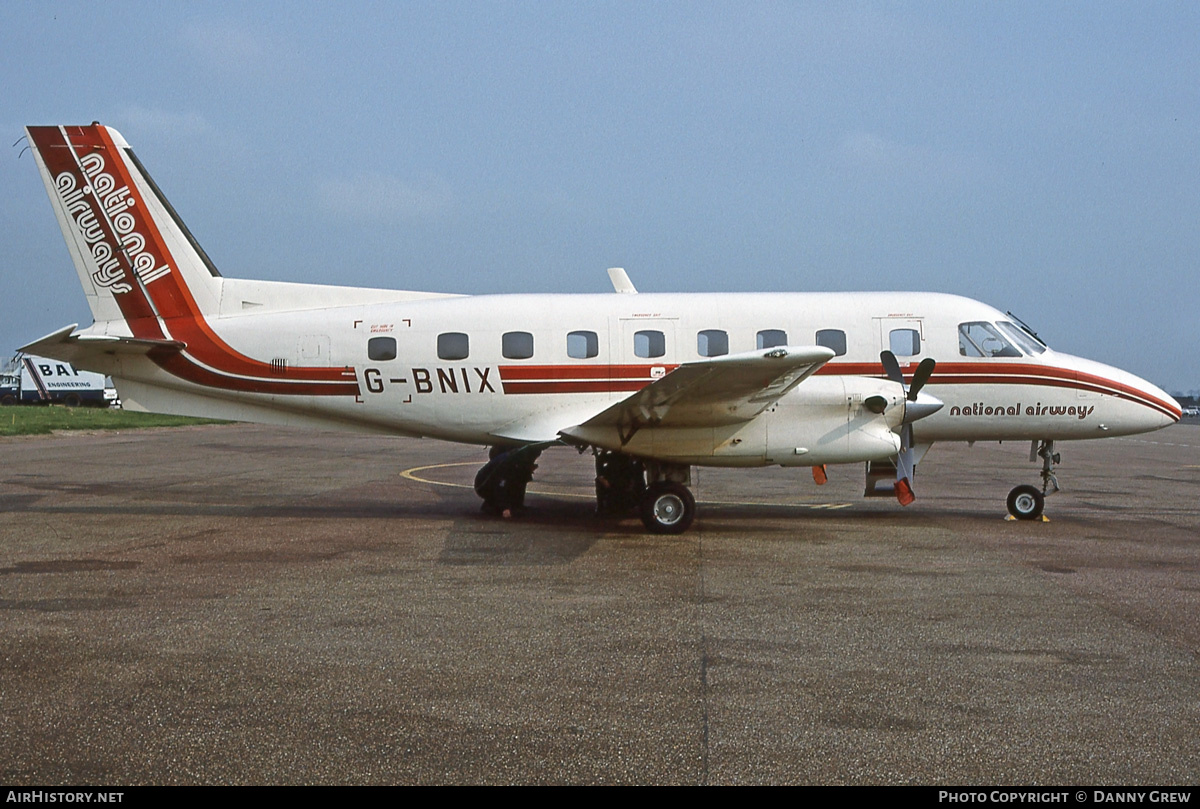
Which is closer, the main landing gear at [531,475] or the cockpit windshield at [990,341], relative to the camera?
the cockpit windshield at [990,341]

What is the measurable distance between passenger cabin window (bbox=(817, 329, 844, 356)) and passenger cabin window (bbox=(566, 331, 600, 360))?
335 centimetres

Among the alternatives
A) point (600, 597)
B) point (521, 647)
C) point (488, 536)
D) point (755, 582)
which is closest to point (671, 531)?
point (488, 536)

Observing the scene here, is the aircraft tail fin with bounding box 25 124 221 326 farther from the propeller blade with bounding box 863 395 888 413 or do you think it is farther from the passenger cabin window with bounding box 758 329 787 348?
the propeller blade with bounding box 863 395 888 413

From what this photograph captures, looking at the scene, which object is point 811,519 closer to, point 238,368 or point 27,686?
point 238,368

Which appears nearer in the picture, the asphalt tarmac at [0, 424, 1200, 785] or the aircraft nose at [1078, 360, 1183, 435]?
the asphalt tarmac at [0, 424, 1200, 785]

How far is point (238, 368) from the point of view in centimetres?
1423

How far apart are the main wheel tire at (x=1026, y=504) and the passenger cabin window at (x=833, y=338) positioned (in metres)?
3.60

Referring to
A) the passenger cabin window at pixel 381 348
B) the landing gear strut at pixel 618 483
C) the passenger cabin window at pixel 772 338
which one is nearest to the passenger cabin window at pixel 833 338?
the passenger cabin window at pixel 772 338

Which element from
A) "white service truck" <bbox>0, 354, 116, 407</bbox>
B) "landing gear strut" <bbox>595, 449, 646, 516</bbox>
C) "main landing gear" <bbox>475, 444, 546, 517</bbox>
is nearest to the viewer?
"landing gear strut" <bbox>595, 449, 646, 516</bbox>

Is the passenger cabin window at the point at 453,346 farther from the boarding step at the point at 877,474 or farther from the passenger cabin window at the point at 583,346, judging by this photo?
the boarding step at the point at 877,474

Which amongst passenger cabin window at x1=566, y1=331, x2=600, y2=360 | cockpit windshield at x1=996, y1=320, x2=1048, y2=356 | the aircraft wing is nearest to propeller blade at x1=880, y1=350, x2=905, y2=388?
the aircraft wing

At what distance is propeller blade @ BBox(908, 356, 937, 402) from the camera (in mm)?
12828

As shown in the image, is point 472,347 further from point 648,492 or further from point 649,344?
point 648,492

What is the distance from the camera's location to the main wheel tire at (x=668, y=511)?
12.8m
